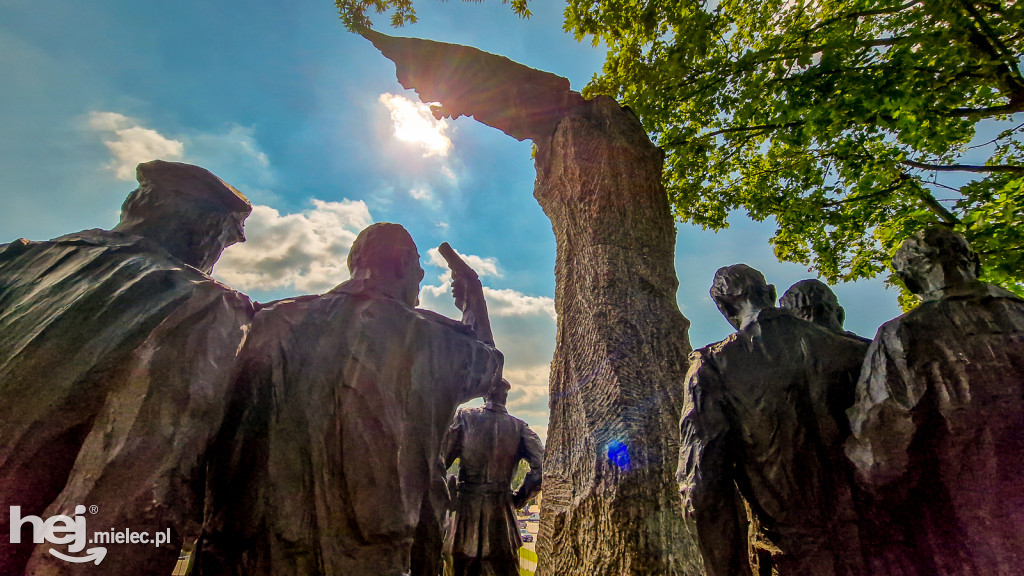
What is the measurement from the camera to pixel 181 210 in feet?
9.12

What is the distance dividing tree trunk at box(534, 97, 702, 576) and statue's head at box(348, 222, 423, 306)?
196 cm

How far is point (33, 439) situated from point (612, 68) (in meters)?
8.01

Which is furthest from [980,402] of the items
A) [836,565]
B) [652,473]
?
[652,473]

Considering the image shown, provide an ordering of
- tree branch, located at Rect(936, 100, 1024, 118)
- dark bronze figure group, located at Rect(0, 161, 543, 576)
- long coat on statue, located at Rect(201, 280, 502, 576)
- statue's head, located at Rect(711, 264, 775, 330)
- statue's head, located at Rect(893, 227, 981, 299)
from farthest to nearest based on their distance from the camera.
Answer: tree branch, located at Rect(936, 100, 1024, 118)
statue's head, located at Rect(711, 264, 775, 330)
long coat on statue, located at Rect(201, 280, 502, 576)
statue's head, located at Rect(893, 227, 981, 299)
dark bronze figure group, located at Rect(0, 161, 543, 576)

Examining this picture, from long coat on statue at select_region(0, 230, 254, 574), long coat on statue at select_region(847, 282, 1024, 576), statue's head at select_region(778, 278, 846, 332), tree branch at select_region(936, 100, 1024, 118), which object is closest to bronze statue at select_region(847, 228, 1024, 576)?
long coat on statue at select_region(847, 282, 1024, 576)

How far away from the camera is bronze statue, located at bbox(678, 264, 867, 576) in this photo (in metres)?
2.11

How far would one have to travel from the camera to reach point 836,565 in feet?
6.72

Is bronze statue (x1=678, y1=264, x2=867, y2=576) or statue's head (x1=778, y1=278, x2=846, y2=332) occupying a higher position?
statue's head (x1=778, y1=278, x2=846, y2=332)

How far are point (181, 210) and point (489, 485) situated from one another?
5271 mm

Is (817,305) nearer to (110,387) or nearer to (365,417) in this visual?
(365,417)

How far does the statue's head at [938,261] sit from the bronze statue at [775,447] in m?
0.39

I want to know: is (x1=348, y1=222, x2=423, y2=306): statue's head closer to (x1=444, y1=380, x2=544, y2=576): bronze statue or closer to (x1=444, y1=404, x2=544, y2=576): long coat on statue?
(x1=444, y1=380, x2=544, y2=576): bronze statue

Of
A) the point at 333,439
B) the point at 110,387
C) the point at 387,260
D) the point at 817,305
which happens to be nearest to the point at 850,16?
the point at 817,305

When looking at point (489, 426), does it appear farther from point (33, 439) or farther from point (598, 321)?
point (33, 439)
